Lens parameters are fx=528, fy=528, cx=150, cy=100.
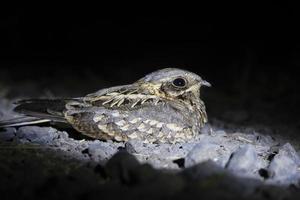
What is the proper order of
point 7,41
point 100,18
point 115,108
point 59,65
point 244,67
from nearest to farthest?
point 115,108, point 244,67, point 59,65, point 7,41, point 100,18

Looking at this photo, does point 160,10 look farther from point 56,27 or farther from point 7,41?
Answer: point 7,41

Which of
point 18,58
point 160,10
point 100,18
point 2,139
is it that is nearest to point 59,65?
point 18,58

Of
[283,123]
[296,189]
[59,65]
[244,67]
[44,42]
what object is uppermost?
[44,42]

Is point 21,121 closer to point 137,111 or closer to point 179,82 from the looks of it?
point 137,111

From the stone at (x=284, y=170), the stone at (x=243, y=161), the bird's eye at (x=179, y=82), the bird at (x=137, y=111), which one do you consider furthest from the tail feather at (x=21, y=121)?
the stone at (x=284, y=170)

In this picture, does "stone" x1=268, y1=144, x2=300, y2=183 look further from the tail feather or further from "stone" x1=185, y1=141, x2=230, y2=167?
the tail feather

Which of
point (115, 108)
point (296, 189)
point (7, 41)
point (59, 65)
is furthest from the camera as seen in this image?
point (7, 41)

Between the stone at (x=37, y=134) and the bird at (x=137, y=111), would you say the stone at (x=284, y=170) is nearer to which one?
the bird at (x=137, y=111)
